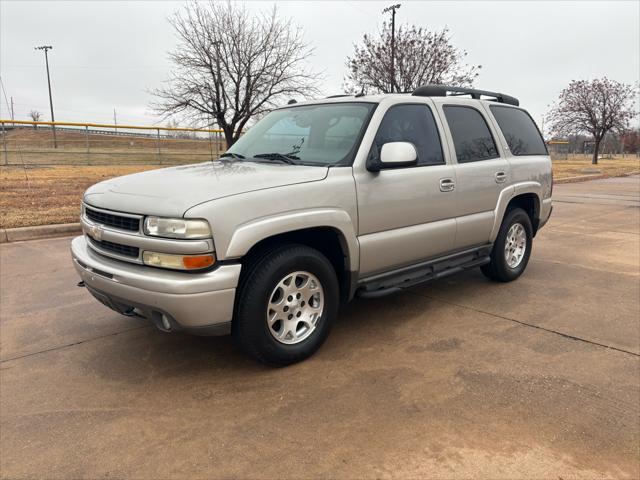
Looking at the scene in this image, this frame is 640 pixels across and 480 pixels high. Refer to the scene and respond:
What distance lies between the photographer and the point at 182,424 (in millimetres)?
2709

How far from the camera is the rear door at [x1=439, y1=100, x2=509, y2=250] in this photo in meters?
4.43

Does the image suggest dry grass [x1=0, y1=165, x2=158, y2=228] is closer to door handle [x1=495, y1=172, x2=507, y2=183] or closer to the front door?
the front door

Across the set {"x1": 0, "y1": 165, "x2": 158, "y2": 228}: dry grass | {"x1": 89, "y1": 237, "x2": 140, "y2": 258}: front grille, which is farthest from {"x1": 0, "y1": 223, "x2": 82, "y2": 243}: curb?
{"x1": 89, "y1": 237, "x2": 140, "y2": 258}: front grille

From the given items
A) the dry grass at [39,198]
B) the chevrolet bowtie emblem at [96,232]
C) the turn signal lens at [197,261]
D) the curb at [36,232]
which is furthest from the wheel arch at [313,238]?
the dry grass at [39,198]

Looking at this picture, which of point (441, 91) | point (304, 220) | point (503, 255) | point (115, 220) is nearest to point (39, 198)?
point (115, 220)

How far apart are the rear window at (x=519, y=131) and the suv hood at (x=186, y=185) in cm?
268

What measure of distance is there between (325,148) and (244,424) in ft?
6.91

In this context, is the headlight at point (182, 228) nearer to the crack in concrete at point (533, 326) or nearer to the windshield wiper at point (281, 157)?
the windshield wiper at point (281, 157)

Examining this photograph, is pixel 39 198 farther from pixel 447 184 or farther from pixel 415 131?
pixel 447 184

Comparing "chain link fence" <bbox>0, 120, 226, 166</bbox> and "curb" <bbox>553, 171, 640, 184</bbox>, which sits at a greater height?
"chain link fence" <bbox>0, 120, 226, 166</bbox>

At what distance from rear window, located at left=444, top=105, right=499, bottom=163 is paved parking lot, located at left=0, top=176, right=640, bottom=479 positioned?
4.65 ft

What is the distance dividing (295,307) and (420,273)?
4.34 ft

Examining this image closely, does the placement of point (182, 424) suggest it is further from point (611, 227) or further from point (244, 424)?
point (611, 227)

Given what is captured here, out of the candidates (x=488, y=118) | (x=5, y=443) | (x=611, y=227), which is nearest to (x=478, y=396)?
(x=5, y=443)
